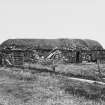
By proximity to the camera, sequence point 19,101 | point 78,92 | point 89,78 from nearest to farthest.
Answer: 1. point 19,101
2. point 78,92
3. point 89,78

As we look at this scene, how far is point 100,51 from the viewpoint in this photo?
29.9m

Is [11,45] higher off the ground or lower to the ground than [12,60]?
higher

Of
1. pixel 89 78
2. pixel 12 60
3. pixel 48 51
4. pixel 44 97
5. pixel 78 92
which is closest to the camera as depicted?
pixel 44 97

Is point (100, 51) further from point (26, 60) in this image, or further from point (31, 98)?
point (31, 98)

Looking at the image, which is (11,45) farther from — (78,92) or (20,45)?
(78,92)

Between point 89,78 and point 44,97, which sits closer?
point 44,97

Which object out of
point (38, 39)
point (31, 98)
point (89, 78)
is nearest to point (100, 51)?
point (38, 39)

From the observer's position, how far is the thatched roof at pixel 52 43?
2877cm

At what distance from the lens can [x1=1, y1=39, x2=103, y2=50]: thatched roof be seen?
28.8 m

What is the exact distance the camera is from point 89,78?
43.1 ft

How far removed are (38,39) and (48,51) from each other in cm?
518

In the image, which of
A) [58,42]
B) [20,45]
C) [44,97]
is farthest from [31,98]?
[58,42]

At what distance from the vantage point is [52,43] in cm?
3047

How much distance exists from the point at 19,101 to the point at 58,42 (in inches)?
953
